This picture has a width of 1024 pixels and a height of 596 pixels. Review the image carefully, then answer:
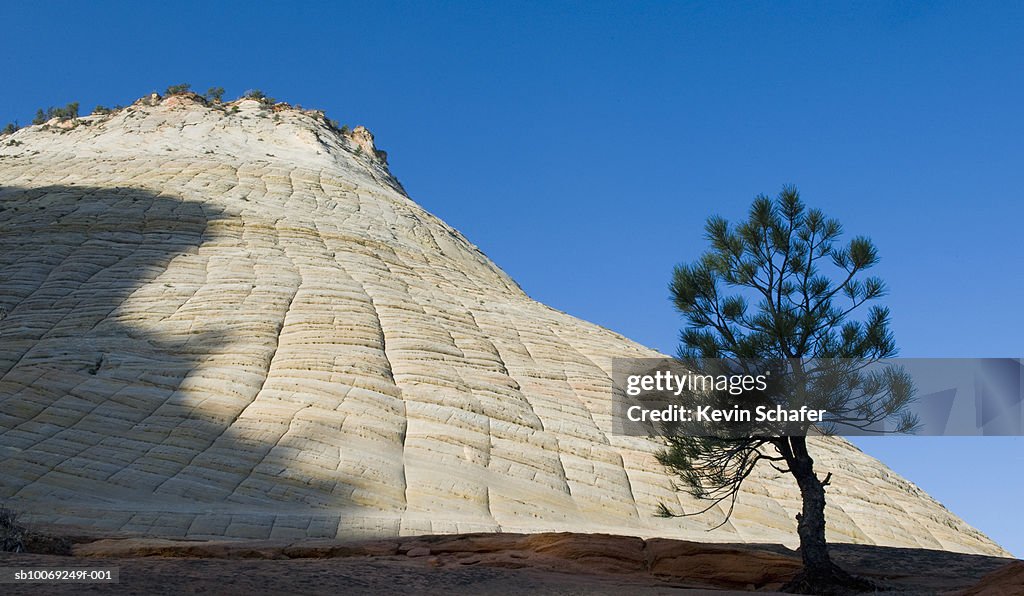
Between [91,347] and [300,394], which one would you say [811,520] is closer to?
[300,394]

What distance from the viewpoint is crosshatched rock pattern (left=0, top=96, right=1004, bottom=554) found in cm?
1382

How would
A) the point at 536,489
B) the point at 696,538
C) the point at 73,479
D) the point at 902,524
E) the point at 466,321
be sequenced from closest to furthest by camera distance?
the point at 73,479, the point at 696,538, the point at 536,489, the point at 902,524, the point at 466,321

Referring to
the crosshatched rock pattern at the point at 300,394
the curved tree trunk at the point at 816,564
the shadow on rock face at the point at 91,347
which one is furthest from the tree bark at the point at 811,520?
the shadow on rock face at the point at 91,347

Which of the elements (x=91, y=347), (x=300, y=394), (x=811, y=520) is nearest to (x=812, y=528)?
(x=811, y=520)

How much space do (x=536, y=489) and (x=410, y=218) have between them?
1779 cm

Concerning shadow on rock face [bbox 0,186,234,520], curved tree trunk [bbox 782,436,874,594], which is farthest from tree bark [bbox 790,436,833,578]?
shadow on rock face [bbox 0,186,234,520]

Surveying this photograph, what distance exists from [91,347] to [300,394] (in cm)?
421

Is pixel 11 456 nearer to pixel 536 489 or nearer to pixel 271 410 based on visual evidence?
pixel 271 410

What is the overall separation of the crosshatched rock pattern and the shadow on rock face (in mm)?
52

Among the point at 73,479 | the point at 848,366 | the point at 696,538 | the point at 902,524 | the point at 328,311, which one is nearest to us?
the point at 848,366

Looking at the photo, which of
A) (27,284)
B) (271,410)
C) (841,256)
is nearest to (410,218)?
(27,284)

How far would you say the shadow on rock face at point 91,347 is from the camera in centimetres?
1373

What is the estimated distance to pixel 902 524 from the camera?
59.6 feet

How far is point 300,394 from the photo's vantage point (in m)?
16.9
